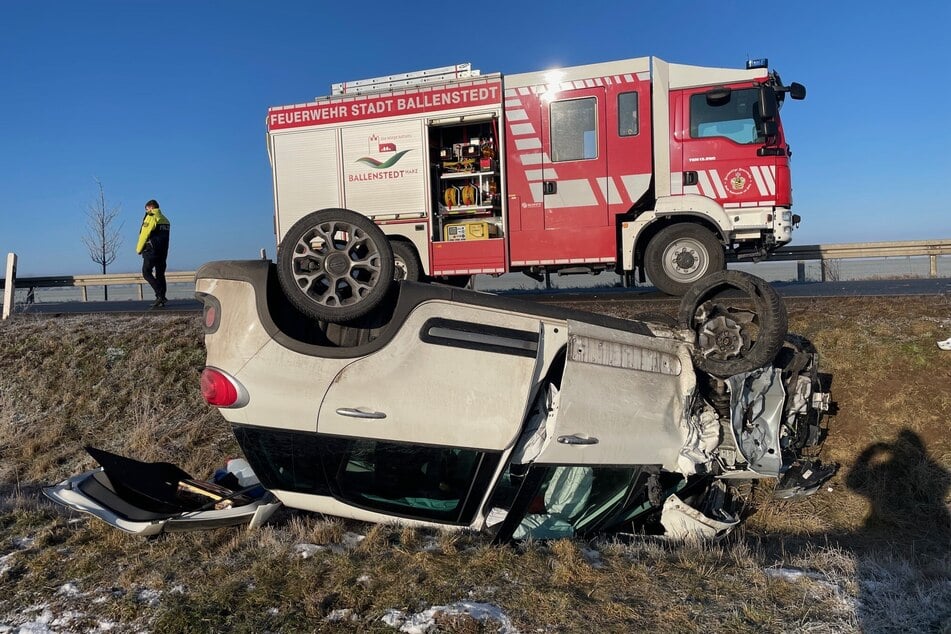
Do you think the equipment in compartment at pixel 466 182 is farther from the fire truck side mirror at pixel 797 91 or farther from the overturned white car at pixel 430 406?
the overturned white car at pixel 430 406

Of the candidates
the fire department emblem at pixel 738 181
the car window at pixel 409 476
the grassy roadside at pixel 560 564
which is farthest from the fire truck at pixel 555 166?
the car window at pixel 409 476

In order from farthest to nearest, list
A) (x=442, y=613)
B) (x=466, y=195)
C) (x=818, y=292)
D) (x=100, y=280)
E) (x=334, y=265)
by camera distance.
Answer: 1. (x=100, y=280)
2. (x=466, y=195)
3. (x=818, y=292)
4. (x=334, y=265)
5. (x=442, y=613)

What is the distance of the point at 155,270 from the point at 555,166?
6718mm

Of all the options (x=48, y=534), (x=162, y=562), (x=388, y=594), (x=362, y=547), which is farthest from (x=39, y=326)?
(x=388, y=594)

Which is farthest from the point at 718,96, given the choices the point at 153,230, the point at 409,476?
the point at 153,230

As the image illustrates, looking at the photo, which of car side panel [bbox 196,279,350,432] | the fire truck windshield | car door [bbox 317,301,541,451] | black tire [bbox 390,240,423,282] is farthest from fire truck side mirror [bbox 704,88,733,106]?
car side panel [bbox 196,279,350,432]

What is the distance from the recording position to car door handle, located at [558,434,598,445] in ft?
11.0

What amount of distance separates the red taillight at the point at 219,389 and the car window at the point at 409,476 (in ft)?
1.85

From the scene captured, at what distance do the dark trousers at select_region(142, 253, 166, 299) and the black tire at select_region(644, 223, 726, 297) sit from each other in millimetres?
7530

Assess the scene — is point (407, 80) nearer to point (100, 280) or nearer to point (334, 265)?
point (334, 265)

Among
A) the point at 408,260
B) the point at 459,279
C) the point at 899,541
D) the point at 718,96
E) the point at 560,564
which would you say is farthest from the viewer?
the point at 459,279

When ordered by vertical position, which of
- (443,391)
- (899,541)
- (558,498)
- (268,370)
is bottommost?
(899,541)

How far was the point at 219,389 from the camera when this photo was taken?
11.0 feet

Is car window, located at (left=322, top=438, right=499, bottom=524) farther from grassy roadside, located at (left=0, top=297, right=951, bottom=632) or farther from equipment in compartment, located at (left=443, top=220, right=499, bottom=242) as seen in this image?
equipment in compartment, located at (left=443, top=220, right=499, bottom=242)
